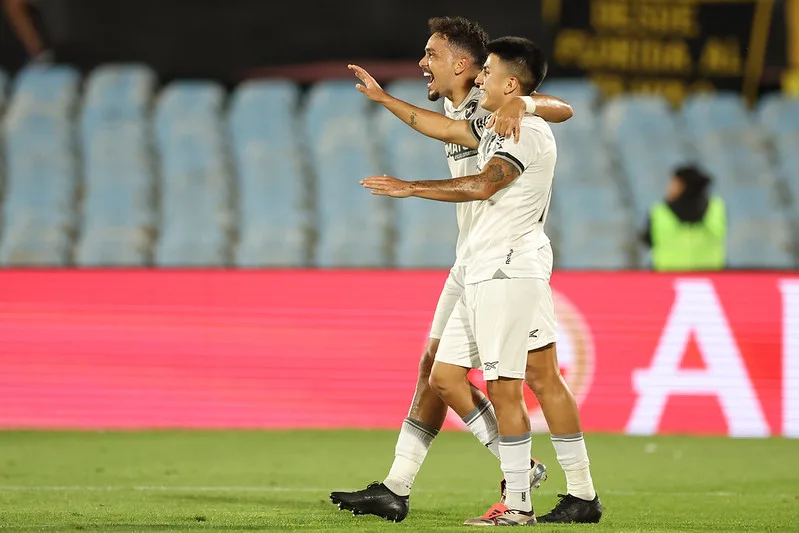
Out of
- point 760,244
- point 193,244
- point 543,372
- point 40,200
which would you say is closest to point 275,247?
point 193,244

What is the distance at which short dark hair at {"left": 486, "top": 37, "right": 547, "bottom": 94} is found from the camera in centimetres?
470

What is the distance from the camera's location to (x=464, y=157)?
503cm

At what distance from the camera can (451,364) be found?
493 centimetres

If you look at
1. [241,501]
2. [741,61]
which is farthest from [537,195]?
[741,61]

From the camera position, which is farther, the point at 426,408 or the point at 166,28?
the point at 166,28

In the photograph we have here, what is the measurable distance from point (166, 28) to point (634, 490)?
721 cm

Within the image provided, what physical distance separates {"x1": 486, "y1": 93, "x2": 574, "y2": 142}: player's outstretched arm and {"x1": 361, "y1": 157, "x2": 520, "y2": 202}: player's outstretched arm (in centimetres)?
12

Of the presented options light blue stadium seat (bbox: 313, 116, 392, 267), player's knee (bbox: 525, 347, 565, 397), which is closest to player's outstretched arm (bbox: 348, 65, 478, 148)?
player's knee (bbox: 525, 347, 565, 397)

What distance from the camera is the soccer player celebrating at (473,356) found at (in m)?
4.89

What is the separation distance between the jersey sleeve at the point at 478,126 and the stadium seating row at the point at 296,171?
5708 mm

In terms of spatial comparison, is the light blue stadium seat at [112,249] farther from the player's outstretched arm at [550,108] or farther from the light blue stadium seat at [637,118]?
the player's outstretched arm at [550,108]

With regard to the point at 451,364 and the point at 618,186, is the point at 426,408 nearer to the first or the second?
the point at 451,364

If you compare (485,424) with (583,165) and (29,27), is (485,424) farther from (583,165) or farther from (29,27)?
(29,27)

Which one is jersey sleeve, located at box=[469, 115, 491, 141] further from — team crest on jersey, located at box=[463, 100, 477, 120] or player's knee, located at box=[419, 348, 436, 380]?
player's knee, located at box=[419, 348, 436, 380]
